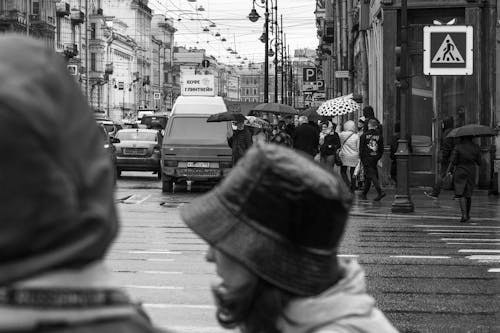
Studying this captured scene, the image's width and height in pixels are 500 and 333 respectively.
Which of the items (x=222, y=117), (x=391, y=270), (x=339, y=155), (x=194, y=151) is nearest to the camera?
(x=391, y=270)

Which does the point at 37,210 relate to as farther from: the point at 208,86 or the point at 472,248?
the point at 208,86

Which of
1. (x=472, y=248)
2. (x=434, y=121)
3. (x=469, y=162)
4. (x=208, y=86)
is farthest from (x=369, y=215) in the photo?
(x=208, y=86)

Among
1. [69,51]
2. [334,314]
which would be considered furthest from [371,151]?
[69,51]

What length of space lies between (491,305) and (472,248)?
4.60 meters

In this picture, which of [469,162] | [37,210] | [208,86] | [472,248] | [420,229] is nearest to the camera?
[37,210]

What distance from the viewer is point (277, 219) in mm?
2189

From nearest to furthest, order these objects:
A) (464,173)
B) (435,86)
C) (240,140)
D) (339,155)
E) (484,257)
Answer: (484,257)
(464,173)
(240,140)
(339,155)
(435,86)

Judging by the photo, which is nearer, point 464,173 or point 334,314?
point 334,314

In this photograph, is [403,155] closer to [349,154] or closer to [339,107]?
[349,154]

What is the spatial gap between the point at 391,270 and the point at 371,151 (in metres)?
12.4

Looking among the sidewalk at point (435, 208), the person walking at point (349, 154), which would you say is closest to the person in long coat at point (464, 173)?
the sidewalk at point (435, 208)

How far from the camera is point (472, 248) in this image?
13.9m

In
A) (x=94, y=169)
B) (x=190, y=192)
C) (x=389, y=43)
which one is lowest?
(x=190, y=192)

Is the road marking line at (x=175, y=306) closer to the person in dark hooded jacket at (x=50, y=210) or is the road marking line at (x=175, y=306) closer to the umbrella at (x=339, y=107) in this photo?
the person in dark hooded jacket at (x=50, y=210)
